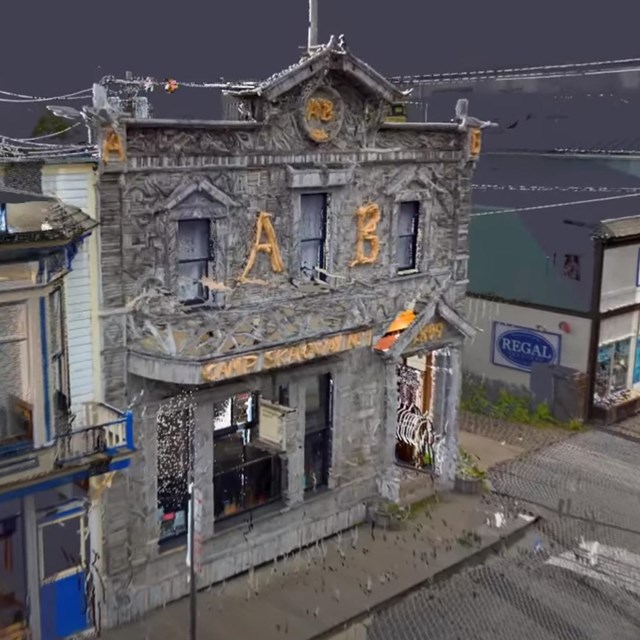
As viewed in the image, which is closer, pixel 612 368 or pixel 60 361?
pixel 60 361

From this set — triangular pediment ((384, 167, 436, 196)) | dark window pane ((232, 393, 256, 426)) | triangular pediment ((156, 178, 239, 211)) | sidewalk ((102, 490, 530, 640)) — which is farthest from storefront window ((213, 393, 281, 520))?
triangular pediment ((384, 167, 436, 196))

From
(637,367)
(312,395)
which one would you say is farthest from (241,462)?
(637,367)

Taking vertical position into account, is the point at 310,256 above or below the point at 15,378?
above

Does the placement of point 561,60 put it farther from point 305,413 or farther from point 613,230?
point 305,413

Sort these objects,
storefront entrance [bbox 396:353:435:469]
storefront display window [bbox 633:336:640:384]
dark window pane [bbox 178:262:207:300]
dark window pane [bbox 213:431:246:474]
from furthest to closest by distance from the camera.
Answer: storefront display window [bbox 633:336:640:384] → storefront entrance [bbox 396:353:435:469] → dark window pane [bbox 213:431:246:474] → dark window pane [bbox 178:262:207:300]

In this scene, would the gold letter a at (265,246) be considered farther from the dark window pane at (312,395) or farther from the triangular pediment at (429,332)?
the triangular pediment at (429,332)

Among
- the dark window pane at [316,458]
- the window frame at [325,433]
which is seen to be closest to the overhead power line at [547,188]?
the window frame at [325,433]

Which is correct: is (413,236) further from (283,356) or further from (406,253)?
(283,356)

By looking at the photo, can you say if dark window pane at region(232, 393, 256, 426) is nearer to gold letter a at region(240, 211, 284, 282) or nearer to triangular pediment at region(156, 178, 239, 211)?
gold letter a at region(240, 211, 284, 282)
